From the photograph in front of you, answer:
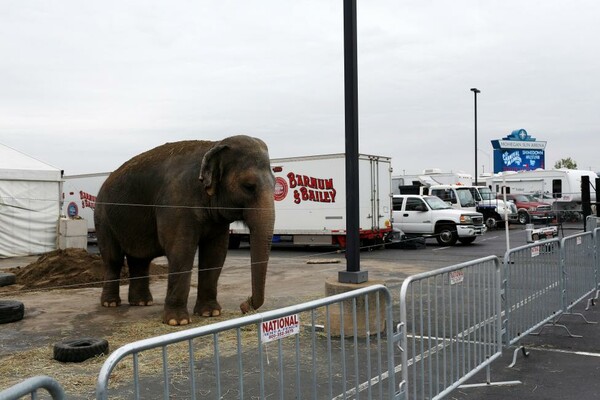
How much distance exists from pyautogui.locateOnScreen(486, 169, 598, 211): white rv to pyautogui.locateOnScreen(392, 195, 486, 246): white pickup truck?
13.2 meters

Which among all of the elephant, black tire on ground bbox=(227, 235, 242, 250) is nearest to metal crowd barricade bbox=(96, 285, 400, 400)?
the elephant

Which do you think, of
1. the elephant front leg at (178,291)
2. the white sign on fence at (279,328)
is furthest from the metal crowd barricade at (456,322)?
the elephant front leg at (178,291)

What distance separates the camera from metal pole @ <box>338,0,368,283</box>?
7516mm

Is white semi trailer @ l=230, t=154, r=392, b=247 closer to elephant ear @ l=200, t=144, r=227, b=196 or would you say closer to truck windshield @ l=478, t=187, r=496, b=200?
truck windshield @ l=478, t=187, r=496, b=200

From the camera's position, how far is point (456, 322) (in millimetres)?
5219

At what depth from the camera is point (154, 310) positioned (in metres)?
10.1

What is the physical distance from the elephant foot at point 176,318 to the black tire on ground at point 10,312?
2.62 meters

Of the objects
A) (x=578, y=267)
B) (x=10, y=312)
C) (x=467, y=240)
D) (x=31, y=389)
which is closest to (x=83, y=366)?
(x=10, y=312)

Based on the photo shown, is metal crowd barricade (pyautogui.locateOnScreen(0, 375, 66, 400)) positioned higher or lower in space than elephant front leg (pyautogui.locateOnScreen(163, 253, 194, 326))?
higher

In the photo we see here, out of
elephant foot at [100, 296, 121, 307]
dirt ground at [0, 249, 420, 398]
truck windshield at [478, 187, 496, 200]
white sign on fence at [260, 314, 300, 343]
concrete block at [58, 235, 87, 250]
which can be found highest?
truck windshield at [478, 187, 496, 200]

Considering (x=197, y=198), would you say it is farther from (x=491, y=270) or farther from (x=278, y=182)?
(x=278, y=182)

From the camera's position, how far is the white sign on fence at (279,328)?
126 inches

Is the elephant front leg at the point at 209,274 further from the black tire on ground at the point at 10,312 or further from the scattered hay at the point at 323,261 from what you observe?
the scattered hay at the point at 323,261

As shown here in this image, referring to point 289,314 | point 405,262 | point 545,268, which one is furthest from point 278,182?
point 289,314
